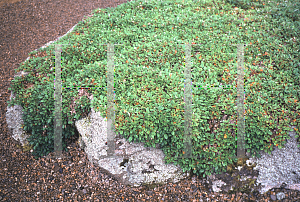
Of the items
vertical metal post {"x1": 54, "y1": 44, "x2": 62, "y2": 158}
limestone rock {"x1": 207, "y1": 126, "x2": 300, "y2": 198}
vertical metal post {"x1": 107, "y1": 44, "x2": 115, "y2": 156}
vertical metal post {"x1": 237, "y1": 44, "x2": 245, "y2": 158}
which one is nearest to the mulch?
limestone rock {"x1": 207, "y1": 126, "x2": 300, "y2": 198}

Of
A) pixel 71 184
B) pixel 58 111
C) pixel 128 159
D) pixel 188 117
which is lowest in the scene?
pixel 71 184

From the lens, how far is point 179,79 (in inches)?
154

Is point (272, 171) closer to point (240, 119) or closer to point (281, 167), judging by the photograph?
point (281, 167)

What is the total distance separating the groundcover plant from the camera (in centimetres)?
346

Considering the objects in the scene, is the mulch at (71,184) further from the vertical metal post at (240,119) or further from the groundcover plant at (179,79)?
the vertical metal post at (240,119)

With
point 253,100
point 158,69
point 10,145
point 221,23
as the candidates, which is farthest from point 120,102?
point 221,23

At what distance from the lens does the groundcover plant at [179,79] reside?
346cm

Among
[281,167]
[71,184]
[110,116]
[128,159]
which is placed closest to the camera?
[281,167]

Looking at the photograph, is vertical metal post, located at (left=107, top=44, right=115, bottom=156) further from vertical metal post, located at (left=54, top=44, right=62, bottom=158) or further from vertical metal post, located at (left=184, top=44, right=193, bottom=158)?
vertical metal post, located at (left=184, top=44, right=193, bottom=158)

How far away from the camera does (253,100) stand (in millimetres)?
3590

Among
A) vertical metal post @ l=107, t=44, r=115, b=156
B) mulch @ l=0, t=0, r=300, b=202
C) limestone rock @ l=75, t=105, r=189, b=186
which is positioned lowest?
mulch @ l=0, t=0, r=300, b=202

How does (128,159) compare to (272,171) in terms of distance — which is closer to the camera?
(272,171)

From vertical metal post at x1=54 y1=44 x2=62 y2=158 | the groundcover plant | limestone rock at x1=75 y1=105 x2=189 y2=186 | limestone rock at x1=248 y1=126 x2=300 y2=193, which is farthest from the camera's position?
vertical metal post at x1=54 y1=44 x2=62 y2=158

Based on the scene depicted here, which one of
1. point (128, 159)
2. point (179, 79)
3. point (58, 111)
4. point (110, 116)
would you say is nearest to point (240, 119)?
point (179, 79)
